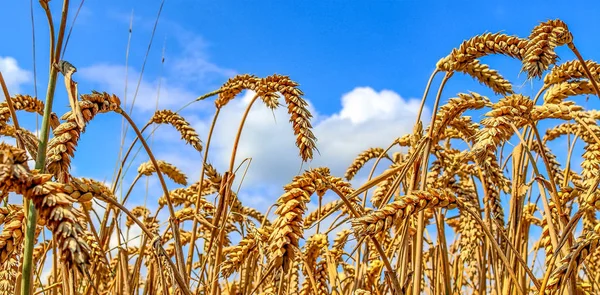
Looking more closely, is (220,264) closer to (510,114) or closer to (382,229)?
(382,229)

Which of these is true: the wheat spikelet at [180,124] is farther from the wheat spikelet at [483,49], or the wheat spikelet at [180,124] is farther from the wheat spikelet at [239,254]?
the wheat spikelet at [483,49]

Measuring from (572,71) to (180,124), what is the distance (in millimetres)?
1713

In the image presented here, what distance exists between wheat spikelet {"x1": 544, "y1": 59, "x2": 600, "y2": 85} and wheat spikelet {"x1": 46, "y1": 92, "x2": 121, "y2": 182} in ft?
5.51

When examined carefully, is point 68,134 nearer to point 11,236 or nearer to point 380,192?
point 11,236

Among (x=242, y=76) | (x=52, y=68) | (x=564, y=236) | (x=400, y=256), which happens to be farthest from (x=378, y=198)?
(x=52, y=68)

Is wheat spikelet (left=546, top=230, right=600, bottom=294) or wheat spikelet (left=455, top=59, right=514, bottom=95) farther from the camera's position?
wheat spikelet (left=455, top=59, right=514, bottom=95)

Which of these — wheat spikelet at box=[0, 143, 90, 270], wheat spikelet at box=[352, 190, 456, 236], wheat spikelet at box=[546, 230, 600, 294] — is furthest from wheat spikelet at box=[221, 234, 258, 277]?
wheat spikelet at box=[0, 143, 90, 270]

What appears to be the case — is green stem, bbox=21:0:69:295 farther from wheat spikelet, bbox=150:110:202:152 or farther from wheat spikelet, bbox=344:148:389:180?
wheat spikelet, bbox=344:148:389:180

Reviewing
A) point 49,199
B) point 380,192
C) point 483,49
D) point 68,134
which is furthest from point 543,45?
point 49,199

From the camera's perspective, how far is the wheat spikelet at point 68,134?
4.60ft

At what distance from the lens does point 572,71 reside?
2.32 metres

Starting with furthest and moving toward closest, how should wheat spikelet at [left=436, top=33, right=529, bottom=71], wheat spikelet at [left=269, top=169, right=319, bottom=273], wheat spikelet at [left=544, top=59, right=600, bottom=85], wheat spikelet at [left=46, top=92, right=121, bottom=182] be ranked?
wheat spikelet at [left=544, top=59, right=600, bottom=85]
wheat spikelet at [left=436, top=33, right=529, bottom=71]
wheat spikelet at [left=269, top=169, right=319, bottom=273]
wheat spikelet at [left=46, top=92, right=121, bottom=182]

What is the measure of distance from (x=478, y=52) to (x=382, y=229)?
3.04ft

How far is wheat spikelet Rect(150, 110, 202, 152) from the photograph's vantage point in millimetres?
2742
